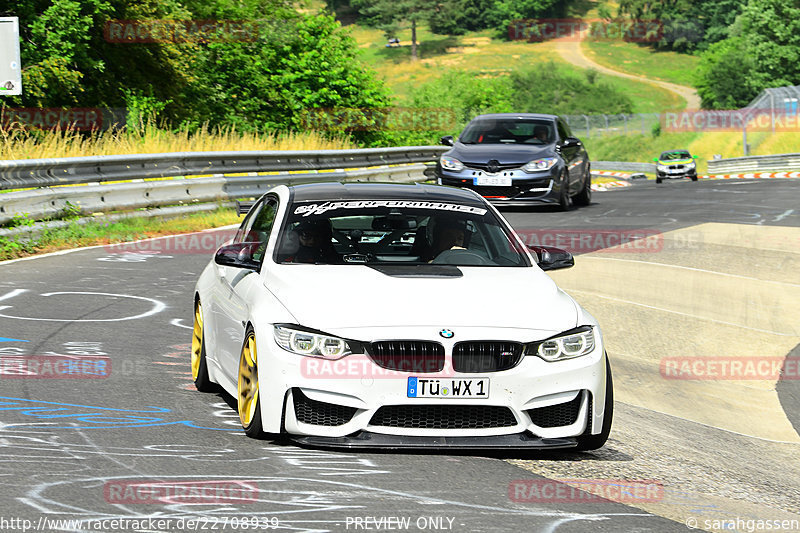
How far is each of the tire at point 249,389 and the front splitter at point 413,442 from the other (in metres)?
0.28

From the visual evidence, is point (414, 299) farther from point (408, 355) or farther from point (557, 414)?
point (557, 414)

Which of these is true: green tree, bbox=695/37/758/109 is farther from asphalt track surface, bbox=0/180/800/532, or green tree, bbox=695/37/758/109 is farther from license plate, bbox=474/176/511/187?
asphalt track surface, bbox=0/180/800/532

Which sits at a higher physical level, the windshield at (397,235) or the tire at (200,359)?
the windshield at (397,235)

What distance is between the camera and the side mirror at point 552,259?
754cm

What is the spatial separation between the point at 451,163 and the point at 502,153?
894 millimetres

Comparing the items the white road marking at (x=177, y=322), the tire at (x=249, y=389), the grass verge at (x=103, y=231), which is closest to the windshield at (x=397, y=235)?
the tire at (x=249, y=389)

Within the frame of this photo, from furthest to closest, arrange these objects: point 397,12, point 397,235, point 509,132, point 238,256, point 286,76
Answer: point 397,12 → point 286,76 → point 509,132 → point 397,235 → point 238,256

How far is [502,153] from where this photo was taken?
20.4 meters

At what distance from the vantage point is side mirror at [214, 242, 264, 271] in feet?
23.2

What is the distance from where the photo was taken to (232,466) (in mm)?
5738

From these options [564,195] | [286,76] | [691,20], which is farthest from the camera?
[691,20]

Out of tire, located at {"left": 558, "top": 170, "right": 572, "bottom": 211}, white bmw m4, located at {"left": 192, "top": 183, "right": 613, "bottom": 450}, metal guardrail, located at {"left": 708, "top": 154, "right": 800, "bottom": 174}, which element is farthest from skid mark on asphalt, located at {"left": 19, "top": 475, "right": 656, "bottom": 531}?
metal guardrail, located at {"left": 708, "top": 154, "right": 800, "bottom": 174}

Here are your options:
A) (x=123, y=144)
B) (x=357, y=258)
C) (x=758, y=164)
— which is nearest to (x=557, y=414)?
(x=357, y=258)

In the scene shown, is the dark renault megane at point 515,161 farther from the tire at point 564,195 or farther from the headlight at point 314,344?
the headlight at point 314,344
